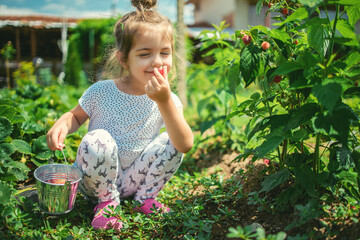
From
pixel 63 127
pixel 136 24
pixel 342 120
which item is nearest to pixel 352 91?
pixel 342 120

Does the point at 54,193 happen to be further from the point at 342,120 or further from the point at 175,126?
the point at 342,120

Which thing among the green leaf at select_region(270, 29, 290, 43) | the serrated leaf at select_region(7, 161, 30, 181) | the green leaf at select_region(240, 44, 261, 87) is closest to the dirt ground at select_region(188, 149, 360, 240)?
Result: the green leaf at select_region(240, 44, 261, 87)

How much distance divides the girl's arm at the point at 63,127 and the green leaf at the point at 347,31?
1.30 meters

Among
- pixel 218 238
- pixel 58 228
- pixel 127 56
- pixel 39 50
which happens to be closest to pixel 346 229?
pixel 218 238

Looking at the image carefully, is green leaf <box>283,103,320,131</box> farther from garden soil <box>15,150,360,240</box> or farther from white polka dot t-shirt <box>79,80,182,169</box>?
white polka dot t-shirt <box>79,80,182,169</box>

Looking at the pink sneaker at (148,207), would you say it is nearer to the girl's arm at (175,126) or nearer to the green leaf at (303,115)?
the girl's arm at (175,126)

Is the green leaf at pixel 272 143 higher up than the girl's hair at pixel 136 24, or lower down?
lower down

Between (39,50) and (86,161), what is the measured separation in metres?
15.1

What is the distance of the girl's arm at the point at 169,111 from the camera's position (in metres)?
1.41

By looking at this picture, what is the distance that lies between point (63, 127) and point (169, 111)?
0.59 meters

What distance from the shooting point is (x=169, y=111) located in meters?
1.46

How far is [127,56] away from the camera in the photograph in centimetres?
175

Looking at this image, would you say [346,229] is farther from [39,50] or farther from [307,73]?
[39,50]

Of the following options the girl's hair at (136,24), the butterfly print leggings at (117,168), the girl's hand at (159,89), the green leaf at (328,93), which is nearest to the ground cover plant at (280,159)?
the green leaf at (328,93)
